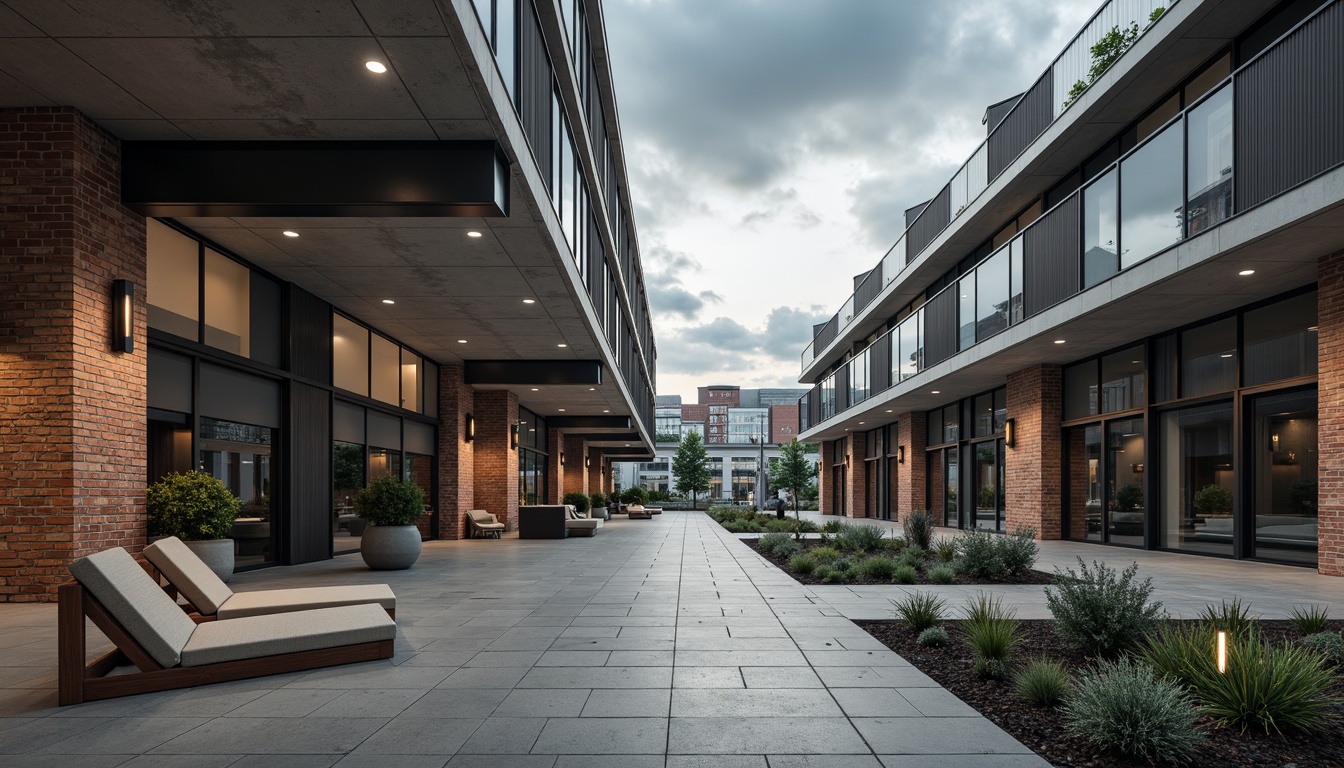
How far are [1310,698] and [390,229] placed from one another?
917 cm

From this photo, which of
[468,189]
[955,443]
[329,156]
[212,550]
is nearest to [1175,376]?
[955,443]

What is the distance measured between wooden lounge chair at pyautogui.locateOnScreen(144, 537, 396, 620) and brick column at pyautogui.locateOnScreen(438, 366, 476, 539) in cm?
1298

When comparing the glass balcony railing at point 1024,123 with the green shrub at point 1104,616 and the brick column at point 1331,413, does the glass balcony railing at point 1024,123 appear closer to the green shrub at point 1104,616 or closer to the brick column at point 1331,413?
the brick column at point 1331,413

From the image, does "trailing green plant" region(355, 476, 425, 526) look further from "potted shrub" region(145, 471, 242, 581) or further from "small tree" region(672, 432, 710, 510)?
"small tree" region(672, 432, 710, 510)

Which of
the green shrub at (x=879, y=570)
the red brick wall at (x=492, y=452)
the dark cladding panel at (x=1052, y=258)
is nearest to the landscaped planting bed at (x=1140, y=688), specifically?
the green shrub at (x=879, y=570)

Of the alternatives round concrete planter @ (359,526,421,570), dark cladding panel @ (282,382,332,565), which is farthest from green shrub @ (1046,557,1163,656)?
dark cladding panel @ (282,382,332,565)

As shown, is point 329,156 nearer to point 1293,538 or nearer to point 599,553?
point 599,553

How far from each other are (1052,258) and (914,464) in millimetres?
13248

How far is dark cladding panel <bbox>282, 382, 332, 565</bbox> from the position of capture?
12.7 metres

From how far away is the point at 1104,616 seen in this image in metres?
5.80

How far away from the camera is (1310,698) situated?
442 centimetres

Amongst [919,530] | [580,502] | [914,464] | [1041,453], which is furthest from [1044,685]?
[580,502]

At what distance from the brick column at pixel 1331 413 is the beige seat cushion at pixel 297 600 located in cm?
1134

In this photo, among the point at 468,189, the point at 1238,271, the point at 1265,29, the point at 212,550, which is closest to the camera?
the point at 468,189
